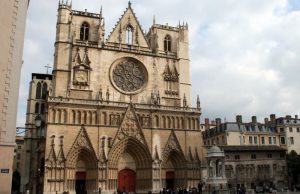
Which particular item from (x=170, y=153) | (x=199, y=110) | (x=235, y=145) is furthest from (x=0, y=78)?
(x=235, y=145)

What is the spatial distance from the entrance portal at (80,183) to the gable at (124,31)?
14.7 metres

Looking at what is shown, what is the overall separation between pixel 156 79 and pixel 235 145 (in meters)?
16.9

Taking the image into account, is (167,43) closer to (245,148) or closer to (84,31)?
(84,31)

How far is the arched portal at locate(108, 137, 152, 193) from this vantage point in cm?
3634

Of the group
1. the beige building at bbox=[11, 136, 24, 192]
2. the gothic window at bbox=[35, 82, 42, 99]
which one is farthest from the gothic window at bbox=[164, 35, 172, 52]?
the beige building at bbox=[11, 136, 24, 192]

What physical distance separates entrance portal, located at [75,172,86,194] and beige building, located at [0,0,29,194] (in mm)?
18615

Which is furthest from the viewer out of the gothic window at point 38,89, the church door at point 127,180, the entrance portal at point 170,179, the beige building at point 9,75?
the gothic window at point 38,89

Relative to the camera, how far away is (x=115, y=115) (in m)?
36.9

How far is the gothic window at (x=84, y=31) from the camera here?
129 feet

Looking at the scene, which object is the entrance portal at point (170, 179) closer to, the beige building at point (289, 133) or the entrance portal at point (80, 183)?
the entrance portal at point (80, 183)

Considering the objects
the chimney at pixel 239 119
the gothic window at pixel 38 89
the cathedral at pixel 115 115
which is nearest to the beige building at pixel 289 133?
the chimney at pixel 239 119

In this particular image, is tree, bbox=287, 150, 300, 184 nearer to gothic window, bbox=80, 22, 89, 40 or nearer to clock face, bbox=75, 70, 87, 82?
clock face, bbox=75, 70, 87, 82

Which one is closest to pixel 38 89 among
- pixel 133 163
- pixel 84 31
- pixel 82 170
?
pixel 84 31

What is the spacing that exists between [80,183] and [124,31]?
1732 centimetres
